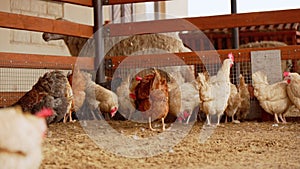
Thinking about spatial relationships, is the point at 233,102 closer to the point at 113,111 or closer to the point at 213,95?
the point at 213,95

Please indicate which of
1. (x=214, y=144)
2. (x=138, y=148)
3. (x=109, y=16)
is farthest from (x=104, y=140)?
(x=109, y=16)

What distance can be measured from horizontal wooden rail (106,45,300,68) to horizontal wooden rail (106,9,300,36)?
9.0 inches

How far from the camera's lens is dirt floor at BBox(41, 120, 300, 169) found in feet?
6.07

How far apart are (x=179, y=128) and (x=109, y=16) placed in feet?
15.7

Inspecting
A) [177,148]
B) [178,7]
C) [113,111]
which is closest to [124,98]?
[113,111]

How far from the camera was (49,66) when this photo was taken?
376 cm

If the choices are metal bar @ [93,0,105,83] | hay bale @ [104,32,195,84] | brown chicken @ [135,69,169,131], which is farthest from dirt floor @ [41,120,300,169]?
hay bale @ [104,32,195,84]

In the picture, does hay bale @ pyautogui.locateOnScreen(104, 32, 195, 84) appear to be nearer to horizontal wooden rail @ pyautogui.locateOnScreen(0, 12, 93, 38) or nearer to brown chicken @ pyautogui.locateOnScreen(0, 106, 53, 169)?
horizontal wooden rail @ pyautogui.locateOnScreen(0, 12, 93, 38)

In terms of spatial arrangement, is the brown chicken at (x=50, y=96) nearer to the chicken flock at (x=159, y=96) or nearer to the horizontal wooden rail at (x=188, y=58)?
the chicken flock at (x=159, y=96)

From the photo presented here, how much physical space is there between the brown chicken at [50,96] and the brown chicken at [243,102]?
1.42 metres

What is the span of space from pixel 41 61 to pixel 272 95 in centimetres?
183

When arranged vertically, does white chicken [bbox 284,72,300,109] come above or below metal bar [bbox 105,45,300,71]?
below

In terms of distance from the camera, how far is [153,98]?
10.3ft

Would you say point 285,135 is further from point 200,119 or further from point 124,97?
point 124,97
